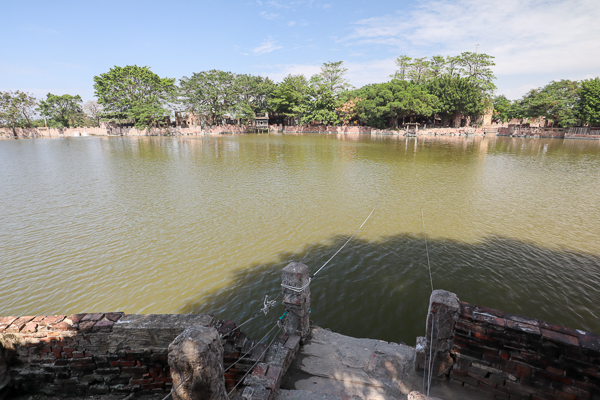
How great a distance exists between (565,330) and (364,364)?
2.58 metres

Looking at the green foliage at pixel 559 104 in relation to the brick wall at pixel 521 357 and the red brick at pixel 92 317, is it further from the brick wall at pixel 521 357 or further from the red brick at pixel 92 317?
the red brick at pixel 92 317

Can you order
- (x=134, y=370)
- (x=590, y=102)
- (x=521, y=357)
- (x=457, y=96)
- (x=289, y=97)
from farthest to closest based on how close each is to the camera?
(x=289, y=97) → (x=457, y=96) → (x=590, y=102) → (x=134, y=370) → (x=521, y=357)

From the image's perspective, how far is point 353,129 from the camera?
62.7 meters

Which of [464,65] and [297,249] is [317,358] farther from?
[464,65]

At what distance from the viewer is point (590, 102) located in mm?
41969

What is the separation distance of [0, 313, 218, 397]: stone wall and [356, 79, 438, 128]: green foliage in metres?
55.7

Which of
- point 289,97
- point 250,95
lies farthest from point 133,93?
point 289,97

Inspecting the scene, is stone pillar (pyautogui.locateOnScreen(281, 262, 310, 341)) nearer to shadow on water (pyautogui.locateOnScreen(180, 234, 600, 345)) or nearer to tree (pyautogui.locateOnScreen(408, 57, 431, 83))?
shadow on water (pyautogui.locateOnScreen(180, 234, 600, 345))

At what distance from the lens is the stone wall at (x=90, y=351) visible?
3.96 m

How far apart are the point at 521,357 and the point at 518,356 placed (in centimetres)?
3

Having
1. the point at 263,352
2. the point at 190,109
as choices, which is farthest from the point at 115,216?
the point at 190,109

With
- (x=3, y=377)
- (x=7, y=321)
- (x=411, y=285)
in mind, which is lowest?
(x=411, y=285)

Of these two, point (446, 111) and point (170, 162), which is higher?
point (446, 111)

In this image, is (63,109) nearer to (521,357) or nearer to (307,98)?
(307,98)
